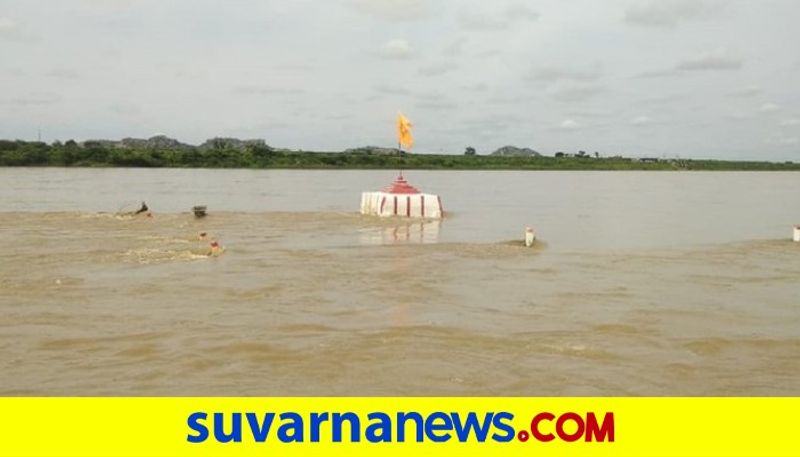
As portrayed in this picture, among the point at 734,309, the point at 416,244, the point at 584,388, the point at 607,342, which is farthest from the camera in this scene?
the point at 416,244

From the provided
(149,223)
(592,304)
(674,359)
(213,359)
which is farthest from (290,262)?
(149,223)

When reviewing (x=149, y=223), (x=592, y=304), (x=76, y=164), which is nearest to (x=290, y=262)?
(x=592, y=304)

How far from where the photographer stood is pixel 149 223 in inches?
968

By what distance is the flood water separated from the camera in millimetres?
7117

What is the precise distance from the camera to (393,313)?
10.2 meters

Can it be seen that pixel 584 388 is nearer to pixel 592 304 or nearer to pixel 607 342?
pixel 607 342

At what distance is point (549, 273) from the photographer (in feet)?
47.2

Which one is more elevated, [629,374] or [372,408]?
[372,408]

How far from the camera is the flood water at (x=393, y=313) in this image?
7.12 metres

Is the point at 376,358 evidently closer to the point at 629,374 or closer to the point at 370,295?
the point at 629,374

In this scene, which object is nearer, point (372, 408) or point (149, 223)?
point (372, 408)

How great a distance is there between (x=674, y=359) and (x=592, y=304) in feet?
10.2

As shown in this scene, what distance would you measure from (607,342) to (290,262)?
7.96m

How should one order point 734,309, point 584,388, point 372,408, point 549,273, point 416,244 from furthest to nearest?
point 416,244, point 549,273, point 734,309, point 584,388, point 372,408
